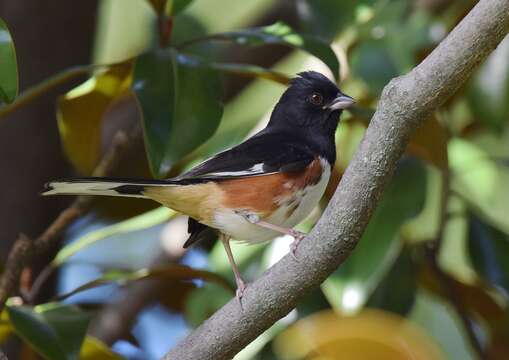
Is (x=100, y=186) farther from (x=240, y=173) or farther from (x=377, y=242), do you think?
(x=377, y=242)

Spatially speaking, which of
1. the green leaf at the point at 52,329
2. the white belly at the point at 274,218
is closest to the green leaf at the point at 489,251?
the white belly at the point at 274,218

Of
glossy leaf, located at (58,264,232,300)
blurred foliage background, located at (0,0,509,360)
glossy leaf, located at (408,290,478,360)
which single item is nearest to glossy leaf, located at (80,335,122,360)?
blurred foliage background, located at (0,0,509,360)

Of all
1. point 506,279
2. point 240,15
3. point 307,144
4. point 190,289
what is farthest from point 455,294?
point 240,15

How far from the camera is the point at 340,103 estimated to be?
256 centimetres

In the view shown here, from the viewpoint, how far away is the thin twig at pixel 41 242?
6.98 ft

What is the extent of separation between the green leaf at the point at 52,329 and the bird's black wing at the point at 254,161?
16.6 inches

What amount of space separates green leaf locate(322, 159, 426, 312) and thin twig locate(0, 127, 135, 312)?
0.71 metres

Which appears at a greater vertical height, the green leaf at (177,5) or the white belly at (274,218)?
the green leaf at (177,5)

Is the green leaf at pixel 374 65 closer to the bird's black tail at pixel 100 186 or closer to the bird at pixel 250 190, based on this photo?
the bird at pixel 250 190

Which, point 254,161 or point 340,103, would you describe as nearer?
point 254,161

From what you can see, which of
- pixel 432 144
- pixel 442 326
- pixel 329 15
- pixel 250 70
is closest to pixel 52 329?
pixel 250 70

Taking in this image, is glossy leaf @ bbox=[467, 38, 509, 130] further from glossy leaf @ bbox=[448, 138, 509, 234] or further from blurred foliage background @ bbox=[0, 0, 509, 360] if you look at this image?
glossy leaf @ bbox=[448, 138, 509, 234]

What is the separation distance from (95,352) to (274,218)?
573mm

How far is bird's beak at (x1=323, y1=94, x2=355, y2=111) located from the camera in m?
2.51
